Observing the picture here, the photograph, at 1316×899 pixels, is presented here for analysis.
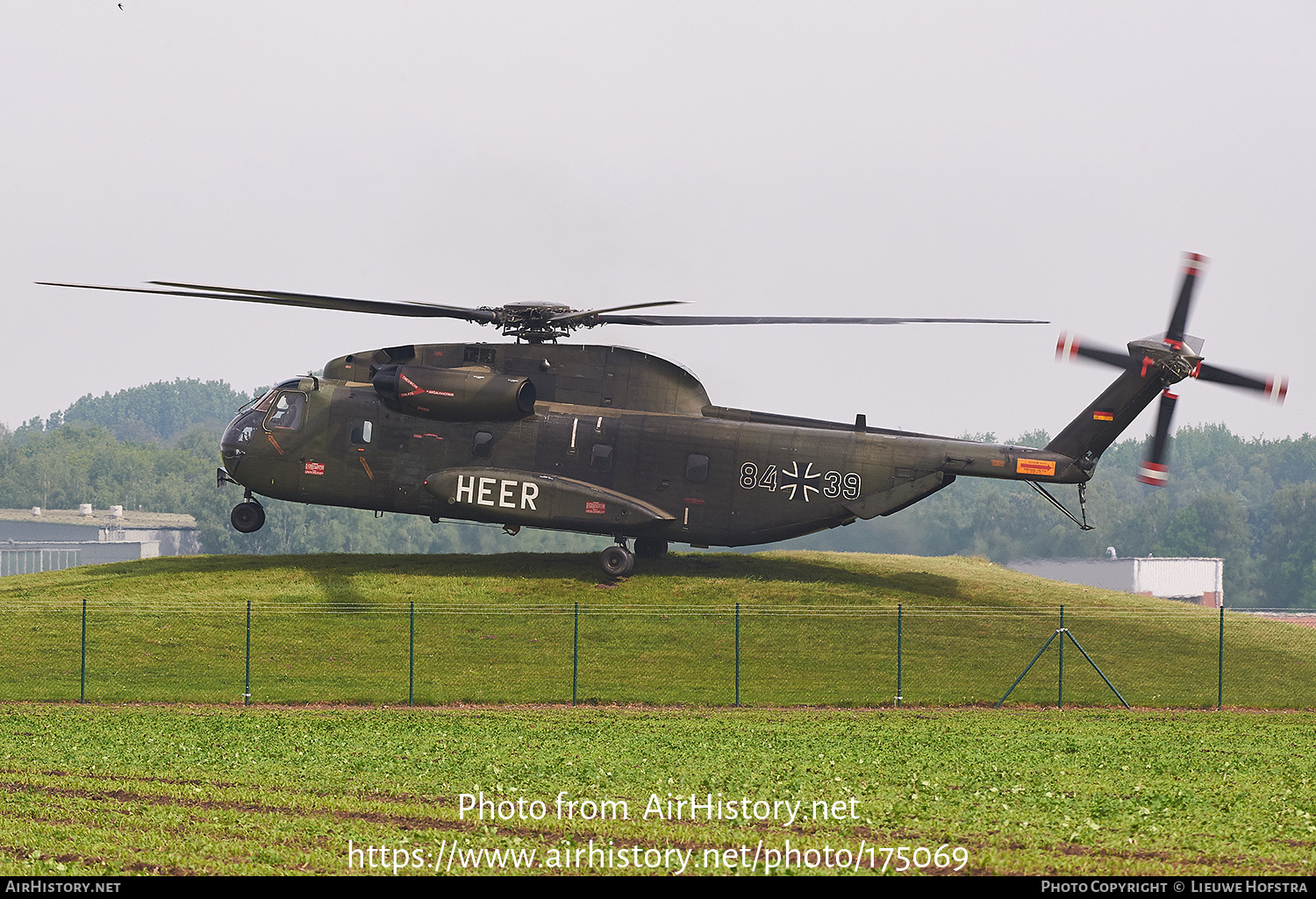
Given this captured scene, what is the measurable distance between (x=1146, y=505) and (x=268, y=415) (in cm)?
13824

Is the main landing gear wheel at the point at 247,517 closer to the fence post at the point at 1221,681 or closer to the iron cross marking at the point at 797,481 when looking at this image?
the iron cross marking at the point at 797,481

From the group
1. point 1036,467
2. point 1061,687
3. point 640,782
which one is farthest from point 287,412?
point 640,782

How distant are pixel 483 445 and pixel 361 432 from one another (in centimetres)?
351

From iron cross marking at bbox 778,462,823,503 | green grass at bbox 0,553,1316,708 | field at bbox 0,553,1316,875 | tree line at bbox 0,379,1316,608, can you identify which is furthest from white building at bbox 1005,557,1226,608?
iron cross marking at bbox 778,462,823,503

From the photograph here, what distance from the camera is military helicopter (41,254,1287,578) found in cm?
3316

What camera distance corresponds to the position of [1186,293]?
30.4m

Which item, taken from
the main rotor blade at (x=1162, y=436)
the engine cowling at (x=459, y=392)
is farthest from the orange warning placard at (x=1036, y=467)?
the engine cowling at (x=459, y=392)

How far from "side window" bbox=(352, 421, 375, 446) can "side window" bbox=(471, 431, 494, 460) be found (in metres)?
2.96

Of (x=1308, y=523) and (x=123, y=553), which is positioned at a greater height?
(x=1308, y=523)

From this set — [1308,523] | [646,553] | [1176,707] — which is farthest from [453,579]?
[1308,523]

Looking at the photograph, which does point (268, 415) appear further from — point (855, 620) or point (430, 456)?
point (855, 620)

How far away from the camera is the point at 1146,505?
513ft

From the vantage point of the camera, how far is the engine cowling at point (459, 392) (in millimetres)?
34406
